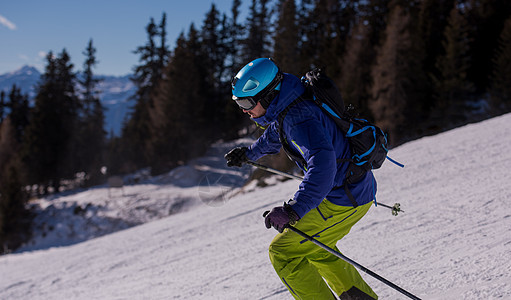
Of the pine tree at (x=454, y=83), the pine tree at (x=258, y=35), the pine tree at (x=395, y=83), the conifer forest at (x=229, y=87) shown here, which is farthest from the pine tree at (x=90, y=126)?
the pine tree at (x=454, y=83)

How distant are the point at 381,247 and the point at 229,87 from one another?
28789mm

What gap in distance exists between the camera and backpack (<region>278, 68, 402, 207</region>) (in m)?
2.24

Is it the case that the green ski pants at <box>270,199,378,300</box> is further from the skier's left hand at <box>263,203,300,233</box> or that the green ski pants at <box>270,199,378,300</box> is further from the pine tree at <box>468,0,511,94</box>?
the pine tree at <box>468,0,511,94</box>

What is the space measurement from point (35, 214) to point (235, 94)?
93.4 feet

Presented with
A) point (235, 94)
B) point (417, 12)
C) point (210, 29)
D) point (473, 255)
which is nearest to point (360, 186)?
point (235, 94)

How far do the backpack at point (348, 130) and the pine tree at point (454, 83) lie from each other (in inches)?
998

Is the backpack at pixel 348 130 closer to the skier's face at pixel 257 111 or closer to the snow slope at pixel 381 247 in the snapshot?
the skier's face at pixel 257 111

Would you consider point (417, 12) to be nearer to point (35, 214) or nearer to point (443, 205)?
point (443, 205)

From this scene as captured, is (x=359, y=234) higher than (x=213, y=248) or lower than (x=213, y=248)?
higher

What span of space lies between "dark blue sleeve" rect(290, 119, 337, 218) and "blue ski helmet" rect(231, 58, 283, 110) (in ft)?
1.16

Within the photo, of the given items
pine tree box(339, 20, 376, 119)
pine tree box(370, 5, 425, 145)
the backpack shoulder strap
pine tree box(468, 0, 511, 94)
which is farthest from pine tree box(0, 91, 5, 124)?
the backpack shoulder strap

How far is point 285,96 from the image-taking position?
7.32 ft

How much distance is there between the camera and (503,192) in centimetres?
503

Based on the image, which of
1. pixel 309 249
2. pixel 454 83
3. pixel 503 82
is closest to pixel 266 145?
pixel 309 249
